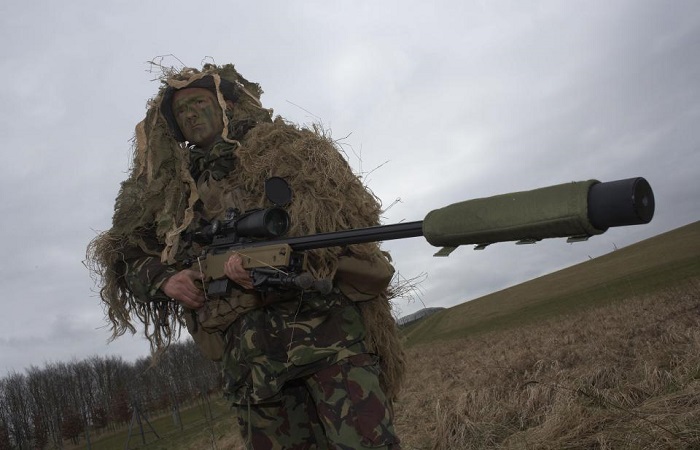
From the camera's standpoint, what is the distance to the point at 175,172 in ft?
13.0

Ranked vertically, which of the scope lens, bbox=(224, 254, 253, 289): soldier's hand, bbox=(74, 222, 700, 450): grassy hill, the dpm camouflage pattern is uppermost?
the scope lens

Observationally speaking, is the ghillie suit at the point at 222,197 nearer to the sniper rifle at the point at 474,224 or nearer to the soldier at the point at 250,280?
the soldier at the point at 250,280

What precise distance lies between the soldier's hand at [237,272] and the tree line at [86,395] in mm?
60995

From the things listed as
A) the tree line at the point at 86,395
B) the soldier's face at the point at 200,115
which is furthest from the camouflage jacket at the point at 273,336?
the tree line at the point at 86,395

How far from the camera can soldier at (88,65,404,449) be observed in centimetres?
299

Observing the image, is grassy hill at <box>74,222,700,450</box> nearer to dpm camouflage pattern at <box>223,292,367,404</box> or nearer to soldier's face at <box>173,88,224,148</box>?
dpm camouflage pattern at <box>223,292,367,404</box>

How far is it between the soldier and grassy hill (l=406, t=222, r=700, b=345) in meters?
33.5

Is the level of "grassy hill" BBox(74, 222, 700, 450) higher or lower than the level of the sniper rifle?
lower

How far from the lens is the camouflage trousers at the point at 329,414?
279cm

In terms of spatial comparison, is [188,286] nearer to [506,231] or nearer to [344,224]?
[344,224]

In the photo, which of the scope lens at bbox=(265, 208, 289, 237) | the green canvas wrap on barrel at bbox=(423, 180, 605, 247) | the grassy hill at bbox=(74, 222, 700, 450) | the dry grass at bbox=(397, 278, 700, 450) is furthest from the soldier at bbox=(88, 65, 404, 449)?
the dry grass at bbox=(397, 278, 700, 450)

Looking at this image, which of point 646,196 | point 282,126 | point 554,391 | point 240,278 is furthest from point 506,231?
point 554,391

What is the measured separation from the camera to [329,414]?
287 centimetres

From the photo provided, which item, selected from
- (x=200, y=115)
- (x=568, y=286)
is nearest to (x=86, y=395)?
(x=568, y=286)
